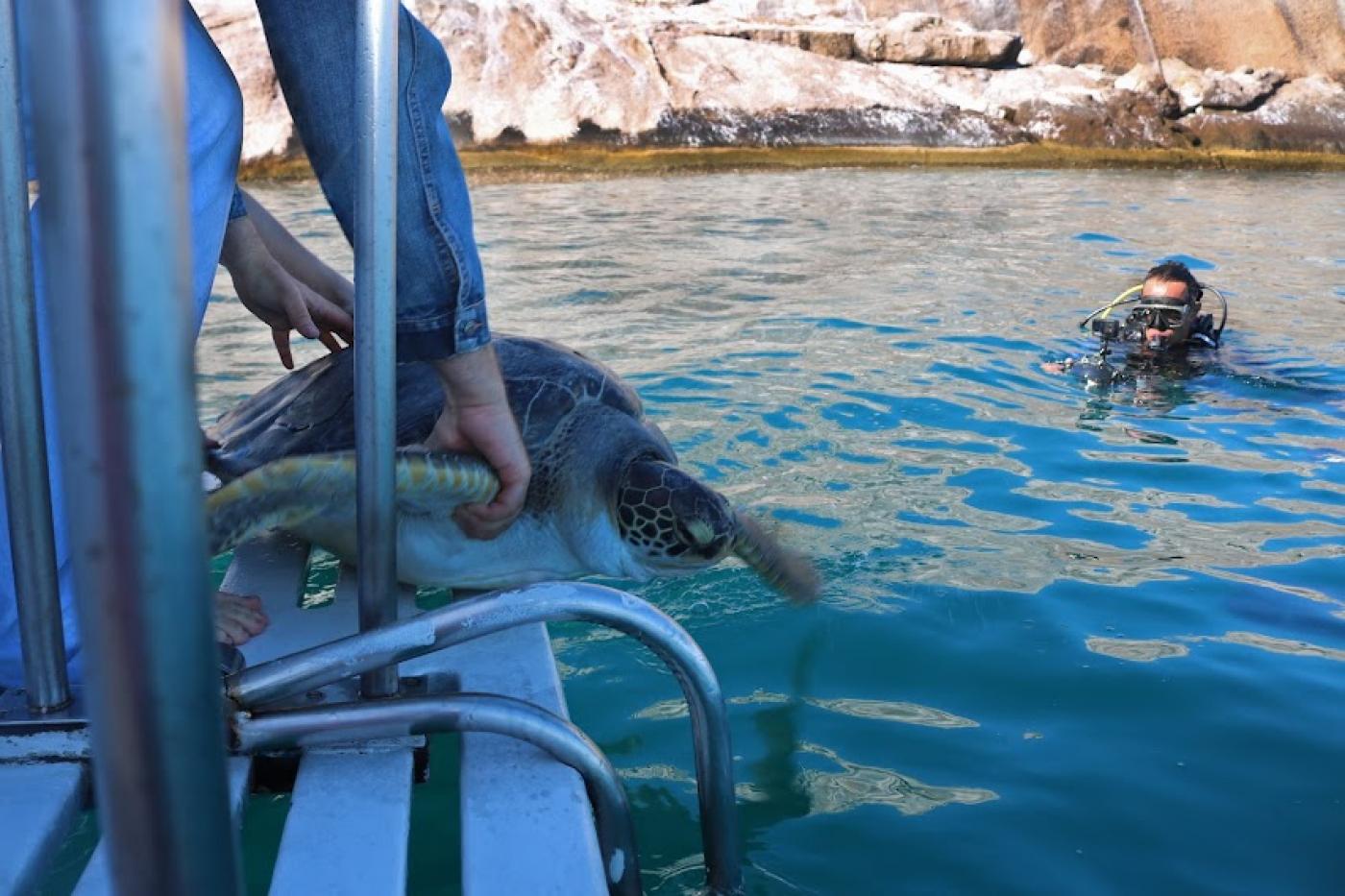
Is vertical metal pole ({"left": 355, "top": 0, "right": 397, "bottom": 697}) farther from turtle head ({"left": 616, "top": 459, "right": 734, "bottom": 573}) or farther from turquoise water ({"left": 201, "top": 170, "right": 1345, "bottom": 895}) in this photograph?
turtle head ({"left": 616, "top": 459, "right": 734, "bottom": 573})

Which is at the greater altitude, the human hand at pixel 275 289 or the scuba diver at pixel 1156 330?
the human hand at pixel 275 289

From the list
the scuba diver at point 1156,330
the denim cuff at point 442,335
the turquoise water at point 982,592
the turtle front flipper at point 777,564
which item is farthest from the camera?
the scuba diver at point 1156,330

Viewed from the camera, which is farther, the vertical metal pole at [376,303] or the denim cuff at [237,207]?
the denim cuff at [237,207]

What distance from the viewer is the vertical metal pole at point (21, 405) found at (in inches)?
46.9

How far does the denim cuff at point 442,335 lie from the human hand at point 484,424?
0.09 feet

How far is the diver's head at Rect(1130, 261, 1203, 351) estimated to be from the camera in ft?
20.5

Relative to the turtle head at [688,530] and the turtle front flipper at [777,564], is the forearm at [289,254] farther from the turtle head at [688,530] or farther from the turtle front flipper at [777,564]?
the turtle front flipper at [777,564]

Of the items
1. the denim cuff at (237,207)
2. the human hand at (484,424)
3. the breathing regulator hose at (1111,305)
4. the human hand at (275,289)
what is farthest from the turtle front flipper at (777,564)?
the breathing regulator hose at (1111,305)

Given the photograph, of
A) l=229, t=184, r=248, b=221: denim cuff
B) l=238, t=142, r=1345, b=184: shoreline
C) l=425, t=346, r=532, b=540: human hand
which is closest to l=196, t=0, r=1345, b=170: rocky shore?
l=238, t=142, r=1345, b=184: shoreline

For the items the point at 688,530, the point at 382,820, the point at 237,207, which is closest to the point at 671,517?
the point at 688,530

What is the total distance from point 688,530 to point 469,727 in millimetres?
1365

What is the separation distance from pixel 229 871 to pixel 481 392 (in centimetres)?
149

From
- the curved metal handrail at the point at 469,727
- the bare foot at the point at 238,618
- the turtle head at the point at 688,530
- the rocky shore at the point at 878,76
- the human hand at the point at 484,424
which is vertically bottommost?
the turtle head at the point at 688,530

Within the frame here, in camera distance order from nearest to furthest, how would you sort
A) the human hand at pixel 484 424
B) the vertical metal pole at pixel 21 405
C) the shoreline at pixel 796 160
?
the vertical metal pole at pixel 21 405 < the human hand at pixel 484 424 < the shoreline at pixel 796 160
